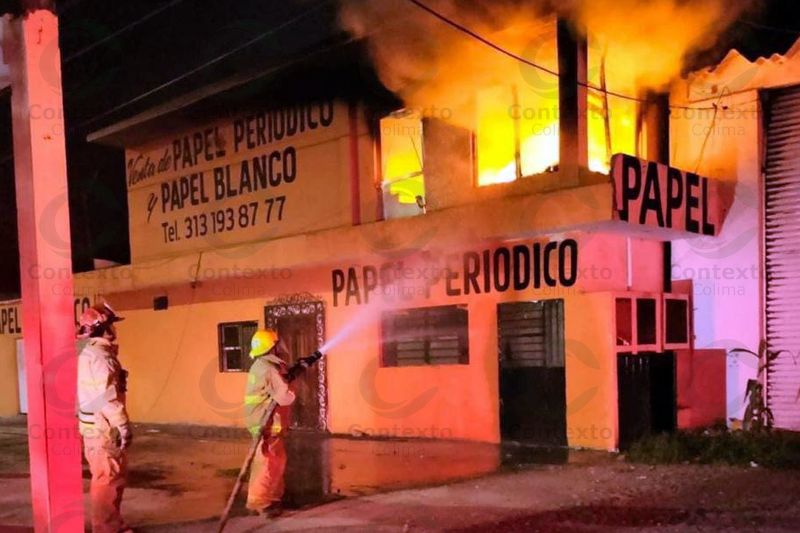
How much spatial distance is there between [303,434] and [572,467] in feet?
16.4

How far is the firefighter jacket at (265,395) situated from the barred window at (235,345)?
20.1 feet

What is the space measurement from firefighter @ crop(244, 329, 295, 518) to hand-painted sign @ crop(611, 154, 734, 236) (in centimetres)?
364

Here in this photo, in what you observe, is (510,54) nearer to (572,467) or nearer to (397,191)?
(397,191)

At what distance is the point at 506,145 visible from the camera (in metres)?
9.33

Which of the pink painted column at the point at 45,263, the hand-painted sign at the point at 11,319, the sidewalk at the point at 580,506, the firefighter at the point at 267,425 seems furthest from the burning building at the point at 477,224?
the hand-painted sign at the point at 11,319

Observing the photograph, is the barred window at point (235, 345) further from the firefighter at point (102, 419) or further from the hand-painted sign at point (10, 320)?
the hand-painted sign at point (10, 320)

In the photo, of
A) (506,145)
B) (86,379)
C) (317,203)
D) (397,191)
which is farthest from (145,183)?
(86,379)

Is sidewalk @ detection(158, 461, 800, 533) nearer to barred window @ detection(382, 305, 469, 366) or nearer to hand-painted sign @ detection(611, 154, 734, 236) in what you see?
hand-painted sign @ detection(611, 154, 734, 236)

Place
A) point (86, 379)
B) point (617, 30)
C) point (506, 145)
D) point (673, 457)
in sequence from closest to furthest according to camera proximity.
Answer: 1. point (86, 379)
2. point (673, 457)
3. point (617, 30)
4. point (506, 145)

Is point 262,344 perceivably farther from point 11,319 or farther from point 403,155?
→ point 11,319

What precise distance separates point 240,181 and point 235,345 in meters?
2.83

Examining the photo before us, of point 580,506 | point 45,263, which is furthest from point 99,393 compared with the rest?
point 580,506

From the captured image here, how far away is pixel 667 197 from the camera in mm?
7898

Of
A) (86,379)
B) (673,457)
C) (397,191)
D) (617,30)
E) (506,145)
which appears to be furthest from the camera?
(397,191)
